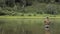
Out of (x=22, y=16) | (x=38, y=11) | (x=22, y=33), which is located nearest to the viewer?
(x=22, y=33)

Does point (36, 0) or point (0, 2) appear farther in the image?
point (36, 0)

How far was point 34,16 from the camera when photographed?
4950 cm

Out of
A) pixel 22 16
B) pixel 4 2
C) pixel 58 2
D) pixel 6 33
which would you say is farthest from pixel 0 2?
pixel 6 33

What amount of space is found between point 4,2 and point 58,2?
1379 cm

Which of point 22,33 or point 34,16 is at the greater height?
point 22,33

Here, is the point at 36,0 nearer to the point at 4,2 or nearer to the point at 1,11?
the point at 4,2

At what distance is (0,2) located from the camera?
184ft

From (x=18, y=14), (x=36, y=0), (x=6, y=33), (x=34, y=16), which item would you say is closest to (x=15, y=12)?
(x=18, y=14)

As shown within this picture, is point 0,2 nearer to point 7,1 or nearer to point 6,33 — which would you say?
point 7,1

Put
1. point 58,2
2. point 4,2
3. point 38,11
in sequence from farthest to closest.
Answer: point 58,2 → point 4,2 → point 38,11

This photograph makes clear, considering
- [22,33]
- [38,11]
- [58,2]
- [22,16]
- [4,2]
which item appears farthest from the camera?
[58,2]

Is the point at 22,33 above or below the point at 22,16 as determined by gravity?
above

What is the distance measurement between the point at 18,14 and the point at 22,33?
27127 millimetres

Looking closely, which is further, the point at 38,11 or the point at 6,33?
the point at 38,11
